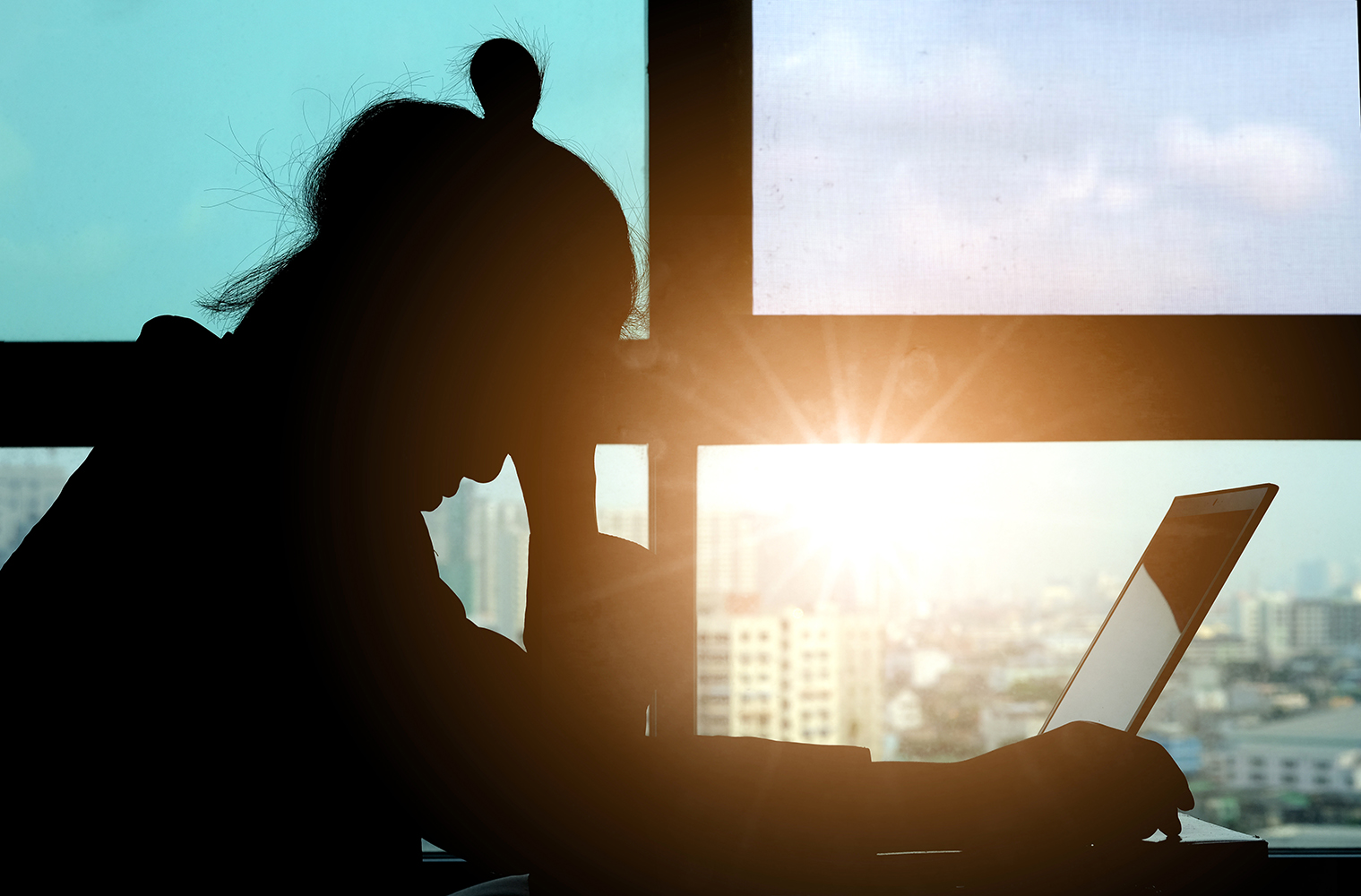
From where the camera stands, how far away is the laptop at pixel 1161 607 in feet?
2.93

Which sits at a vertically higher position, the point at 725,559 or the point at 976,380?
the point at 976,380

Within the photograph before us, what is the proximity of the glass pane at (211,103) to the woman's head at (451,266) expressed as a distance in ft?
2.04

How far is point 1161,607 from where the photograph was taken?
997 mm

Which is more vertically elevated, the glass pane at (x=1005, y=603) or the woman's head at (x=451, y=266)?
the woman's head at (x=451, y=266)

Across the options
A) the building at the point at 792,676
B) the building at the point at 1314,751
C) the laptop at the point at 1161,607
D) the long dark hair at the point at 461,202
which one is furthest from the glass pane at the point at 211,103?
the building at the point at 1314,751

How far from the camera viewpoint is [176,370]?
0.68 metres

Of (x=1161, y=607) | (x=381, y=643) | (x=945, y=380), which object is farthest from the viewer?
(x=945, y=380)

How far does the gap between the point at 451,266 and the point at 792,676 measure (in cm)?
94

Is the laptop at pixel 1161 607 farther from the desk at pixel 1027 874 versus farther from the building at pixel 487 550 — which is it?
the building at pixel 487 550

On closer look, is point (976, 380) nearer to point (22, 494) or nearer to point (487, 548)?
point (487, 548)

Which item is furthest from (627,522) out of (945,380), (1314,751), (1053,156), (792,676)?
(1314,751)

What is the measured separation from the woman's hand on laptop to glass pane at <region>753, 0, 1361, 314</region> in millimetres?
855

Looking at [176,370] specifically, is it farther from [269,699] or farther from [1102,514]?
[1102,514]

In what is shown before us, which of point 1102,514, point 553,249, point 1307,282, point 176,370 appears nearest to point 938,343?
point 1102,514
